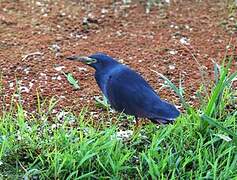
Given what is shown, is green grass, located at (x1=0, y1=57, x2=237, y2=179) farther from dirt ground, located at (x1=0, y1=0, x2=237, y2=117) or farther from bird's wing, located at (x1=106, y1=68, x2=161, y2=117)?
dirt ground, located at (x1=0, y1=0, x2=237, y2=117)

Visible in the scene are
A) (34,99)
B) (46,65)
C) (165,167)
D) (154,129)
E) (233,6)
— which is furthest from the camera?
(233,6)

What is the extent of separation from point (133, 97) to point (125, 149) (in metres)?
0.23

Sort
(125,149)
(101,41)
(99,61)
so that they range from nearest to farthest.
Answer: (125,149), (99,61), (101,41)

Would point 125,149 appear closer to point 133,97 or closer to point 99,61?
point 133,97

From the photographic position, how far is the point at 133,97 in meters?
2.78

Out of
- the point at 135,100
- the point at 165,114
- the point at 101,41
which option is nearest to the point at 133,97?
the point at 135,100

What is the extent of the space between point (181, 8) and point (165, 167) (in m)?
1.79

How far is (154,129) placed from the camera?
292cm

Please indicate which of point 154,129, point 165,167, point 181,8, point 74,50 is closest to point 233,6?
point 181,8

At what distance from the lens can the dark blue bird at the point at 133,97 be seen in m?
2.76

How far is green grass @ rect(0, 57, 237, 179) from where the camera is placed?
2.60 metres

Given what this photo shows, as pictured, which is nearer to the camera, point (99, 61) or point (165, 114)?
point (165, 114)

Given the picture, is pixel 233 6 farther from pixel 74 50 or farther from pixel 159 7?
pixel 74 50

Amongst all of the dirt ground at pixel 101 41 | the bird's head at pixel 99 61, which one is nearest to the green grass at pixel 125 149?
the bird's head at pixel 99 61
